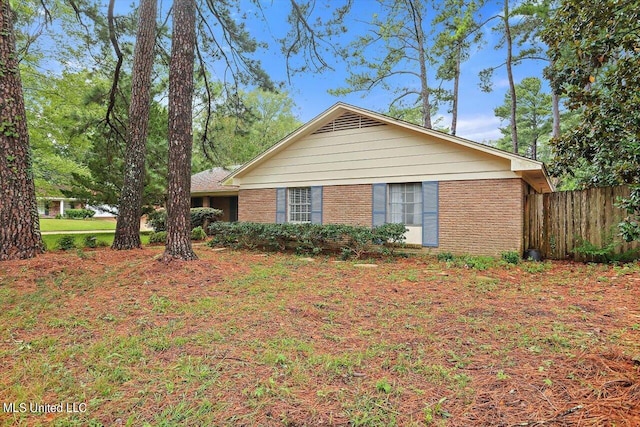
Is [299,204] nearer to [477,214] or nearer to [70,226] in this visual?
[477,214]

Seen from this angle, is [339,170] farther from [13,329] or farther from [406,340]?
[13,329]

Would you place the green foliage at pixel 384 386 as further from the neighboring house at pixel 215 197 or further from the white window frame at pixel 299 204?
the neighboring house at pixel 215 197

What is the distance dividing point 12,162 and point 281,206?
23.6 ft

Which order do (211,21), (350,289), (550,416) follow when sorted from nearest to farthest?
(550,416), (350,289), (211,21)

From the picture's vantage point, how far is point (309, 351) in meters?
2.87

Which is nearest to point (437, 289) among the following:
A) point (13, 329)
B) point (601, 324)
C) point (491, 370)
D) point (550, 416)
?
point (601, 324)

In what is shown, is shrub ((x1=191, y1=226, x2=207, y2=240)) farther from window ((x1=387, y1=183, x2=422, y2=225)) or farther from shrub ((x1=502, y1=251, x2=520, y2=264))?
shrub ((x1=502, y1=251, x2=520, y2=264))

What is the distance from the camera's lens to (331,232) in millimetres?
8961

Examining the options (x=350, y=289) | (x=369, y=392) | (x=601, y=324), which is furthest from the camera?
(x=350, y=289)

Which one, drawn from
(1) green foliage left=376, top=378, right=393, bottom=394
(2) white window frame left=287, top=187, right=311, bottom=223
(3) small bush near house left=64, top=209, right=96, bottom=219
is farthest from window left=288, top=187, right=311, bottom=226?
(3) small bush near house left=64, top=209, right=96, bottom=219

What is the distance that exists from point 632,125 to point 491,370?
6239 millimetres

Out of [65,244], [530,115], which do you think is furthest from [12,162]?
[530,115]

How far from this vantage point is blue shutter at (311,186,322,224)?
10.8m

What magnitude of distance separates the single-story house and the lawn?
329 centimetres
